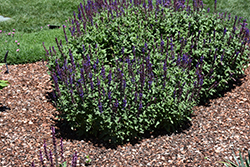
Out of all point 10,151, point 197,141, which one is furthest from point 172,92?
point 10,151

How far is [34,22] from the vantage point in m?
10.4

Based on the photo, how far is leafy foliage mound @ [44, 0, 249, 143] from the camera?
443 cm

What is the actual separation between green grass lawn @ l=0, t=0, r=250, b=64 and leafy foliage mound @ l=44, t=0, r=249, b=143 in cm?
212

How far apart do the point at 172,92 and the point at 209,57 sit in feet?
4.85

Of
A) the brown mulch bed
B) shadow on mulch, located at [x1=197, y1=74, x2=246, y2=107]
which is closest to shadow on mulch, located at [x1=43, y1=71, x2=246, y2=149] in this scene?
the brown mulch bed

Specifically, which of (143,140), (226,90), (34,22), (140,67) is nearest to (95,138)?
(143,140)

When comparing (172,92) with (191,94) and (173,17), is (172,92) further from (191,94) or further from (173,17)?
(173,17)

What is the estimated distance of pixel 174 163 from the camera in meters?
3.95

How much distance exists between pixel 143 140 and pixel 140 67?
4.13 feet

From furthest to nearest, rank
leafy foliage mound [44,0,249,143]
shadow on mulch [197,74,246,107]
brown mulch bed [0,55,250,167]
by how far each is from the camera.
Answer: shadow on mulch [197,74,246,107] → leafy foliage mound [44,0,249,143] → brown mulch bed [0,55,250,167]

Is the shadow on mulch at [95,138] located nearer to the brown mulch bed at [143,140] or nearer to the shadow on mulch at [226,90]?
the brown mulch bed at [143,140]

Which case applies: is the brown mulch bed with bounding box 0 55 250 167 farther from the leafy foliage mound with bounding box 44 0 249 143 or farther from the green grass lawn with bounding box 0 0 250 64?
the green grass lawn with bounding box 0 0 250 64

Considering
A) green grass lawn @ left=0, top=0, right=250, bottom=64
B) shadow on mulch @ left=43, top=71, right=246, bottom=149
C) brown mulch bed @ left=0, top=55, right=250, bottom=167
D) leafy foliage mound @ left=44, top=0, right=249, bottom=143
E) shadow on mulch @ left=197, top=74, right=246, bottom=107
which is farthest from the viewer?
green grass lawn @ left=0, top=0, right=250, bottom=64

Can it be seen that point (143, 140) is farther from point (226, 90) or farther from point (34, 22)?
point (34, 22)
